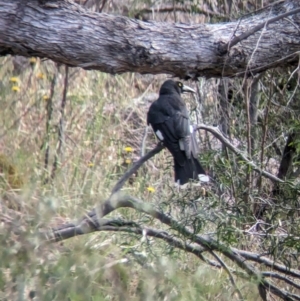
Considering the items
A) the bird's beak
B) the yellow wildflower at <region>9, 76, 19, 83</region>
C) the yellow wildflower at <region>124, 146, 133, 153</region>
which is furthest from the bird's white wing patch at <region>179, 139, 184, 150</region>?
the yellow wildflower at <region>9, 76, 19, 83</region>

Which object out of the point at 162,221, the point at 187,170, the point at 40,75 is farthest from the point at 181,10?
the point at 162,221

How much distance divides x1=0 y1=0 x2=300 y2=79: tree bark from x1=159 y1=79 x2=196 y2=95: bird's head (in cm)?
161

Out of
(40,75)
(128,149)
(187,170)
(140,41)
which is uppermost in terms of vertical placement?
(140,41)

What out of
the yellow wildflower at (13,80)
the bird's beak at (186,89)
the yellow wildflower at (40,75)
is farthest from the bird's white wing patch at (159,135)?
the yellow wildflower at (40,75)

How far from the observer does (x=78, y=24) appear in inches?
159

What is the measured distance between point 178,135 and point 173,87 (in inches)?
31.9

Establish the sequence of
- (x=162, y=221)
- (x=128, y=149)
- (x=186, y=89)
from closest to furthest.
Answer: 1. (x=162, y=221)
2. (x=186, y=89)
3. (x=128, y=149)

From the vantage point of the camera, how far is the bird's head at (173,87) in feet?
19.6

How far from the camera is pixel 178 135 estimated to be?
17.4 ft

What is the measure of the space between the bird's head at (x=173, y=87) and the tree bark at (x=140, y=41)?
1613 millimetres

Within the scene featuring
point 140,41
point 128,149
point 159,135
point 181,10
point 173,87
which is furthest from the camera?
point 128,149

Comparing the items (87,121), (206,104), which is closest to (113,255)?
(206,104)

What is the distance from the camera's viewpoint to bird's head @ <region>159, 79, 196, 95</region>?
5969mm

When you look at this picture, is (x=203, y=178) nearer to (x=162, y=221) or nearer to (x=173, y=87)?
(x=162, y=221)
